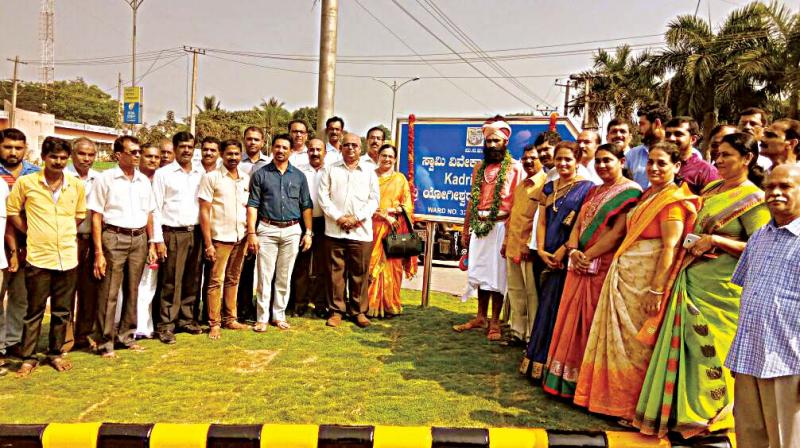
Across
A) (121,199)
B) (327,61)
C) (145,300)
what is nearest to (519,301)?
(145,300)

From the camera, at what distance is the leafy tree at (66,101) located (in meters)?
60.2

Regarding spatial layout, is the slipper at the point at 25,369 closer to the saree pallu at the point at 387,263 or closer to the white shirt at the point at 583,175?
the saree pallu at the point at 387,263

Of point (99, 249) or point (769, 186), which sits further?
point (99, 249)

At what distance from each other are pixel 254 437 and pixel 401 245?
3720mm

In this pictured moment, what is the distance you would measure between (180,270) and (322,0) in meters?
4.79

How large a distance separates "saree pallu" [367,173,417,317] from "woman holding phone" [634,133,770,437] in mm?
3532

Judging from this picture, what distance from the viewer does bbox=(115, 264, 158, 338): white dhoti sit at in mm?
5438

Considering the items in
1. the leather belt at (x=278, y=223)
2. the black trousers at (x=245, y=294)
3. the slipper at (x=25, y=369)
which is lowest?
the slipper at (x=25, y=369)

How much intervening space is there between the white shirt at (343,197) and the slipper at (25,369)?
2.97 meters

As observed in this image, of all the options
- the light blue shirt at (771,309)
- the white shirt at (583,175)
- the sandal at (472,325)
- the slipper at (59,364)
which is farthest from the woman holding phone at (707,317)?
the slipper at (59,364)

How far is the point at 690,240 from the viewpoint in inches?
143

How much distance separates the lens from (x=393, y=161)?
23.1 ft

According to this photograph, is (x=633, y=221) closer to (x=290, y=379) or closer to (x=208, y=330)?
(x=290, y=379)

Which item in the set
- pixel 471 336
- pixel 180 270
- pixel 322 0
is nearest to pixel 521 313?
pixel 471 336
